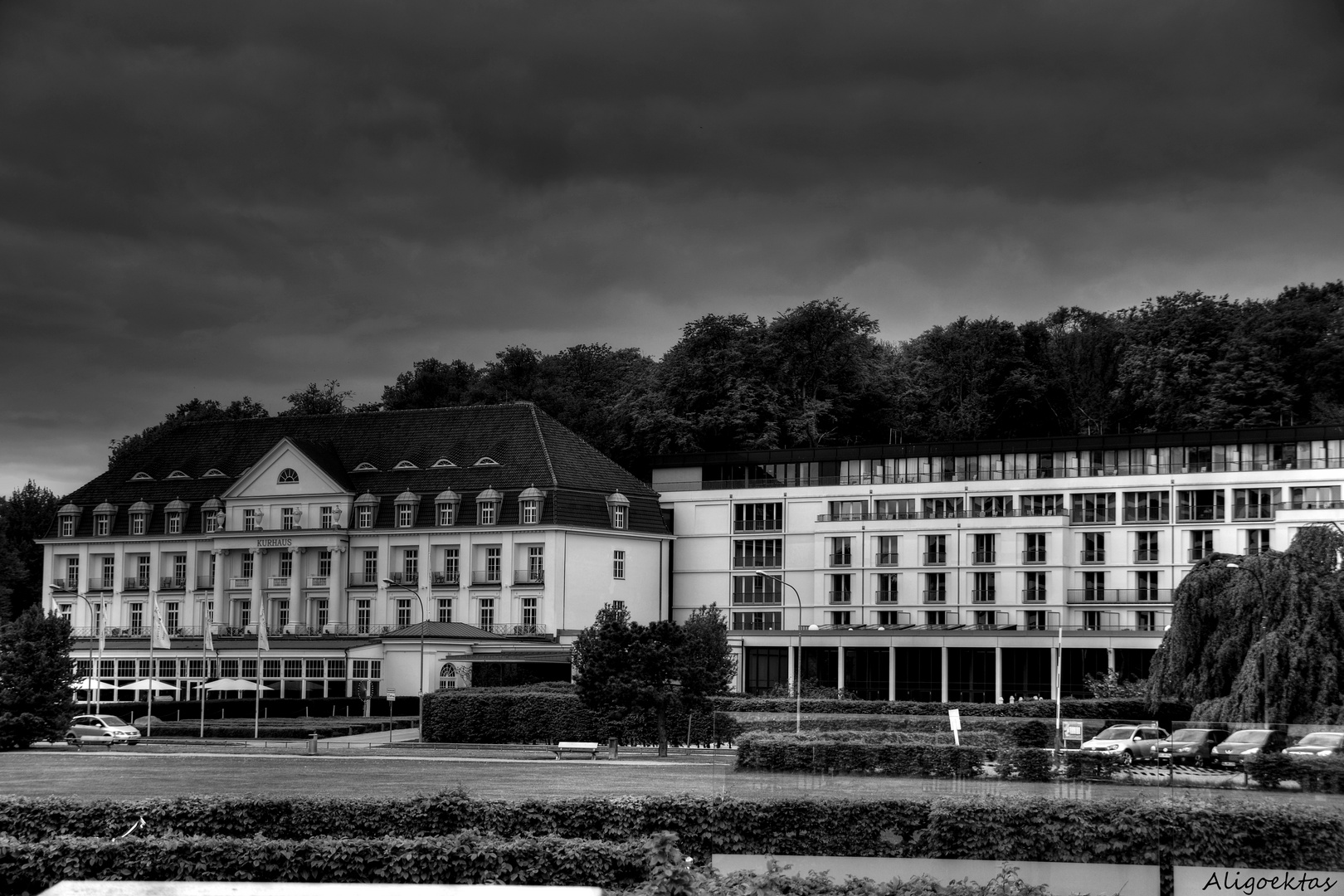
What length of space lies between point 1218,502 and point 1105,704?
36441mm

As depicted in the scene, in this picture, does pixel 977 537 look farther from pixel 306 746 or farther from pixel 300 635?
pixel 306 746

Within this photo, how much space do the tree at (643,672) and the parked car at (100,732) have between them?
20023 mm

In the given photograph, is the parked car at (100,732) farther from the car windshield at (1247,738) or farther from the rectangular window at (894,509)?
the car windshield at (1247,738)

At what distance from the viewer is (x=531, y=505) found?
96.2 metres

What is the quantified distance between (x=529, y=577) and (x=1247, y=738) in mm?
71568

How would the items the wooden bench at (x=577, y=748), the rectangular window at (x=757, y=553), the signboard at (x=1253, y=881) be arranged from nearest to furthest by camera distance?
the signboard at (x=1253, y=881) < the wooden bench at (x=577, y=748) < the rectangular window at (x=757, y=553)

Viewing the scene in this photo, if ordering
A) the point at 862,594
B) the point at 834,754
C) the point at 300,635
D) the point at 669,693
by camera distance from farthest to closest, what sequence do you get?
the point at 862,594 < the point at 300,635 < the point at 669,693 < the point at 834,754

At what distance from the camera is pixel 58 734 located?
202 ft

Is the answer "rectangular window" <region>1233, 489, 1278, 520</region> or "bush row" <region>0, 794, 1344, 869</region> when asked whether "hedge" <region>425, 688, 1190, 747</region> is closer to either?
"bush row" <region>0, 794, 1344, 869</region>

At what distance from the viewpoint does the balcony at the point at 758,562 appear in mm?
103188

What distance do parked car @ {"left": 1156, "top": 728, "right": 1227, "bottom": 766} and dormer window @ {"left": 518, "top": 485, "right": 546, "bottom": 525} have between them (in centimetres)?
7059

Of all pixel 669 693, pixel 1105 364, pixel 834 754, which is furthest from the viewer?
pixel 1105 364

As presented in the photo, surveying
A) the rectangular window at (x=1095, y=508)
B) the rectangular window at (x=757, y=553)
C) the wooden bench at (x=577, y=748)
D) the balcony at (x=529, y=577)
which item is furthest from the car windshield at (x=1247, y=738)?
the rectangular window at (x=757, y=553)

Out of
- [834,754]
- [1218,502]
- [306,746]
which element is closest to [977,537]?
[1218,502]
